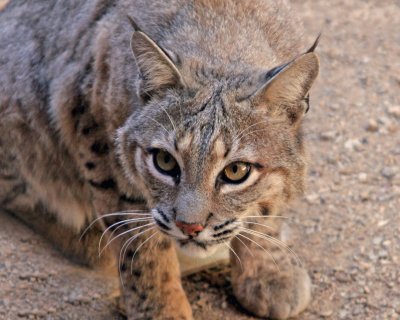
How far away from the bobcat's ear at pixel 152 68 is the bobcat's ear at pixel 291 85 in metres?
0.41

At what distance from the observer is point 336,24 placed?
26.5 feet

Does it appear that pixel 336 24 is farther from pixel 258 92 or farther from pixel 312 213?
pixel 258 92

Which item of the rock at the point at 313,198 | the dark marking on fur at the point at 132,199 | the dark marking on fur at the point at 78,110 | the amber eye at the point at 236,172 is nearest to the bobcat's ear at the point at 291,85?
the amber eye at the point at 236,172

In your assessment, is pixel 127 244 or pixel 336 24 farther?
pixel 336 24

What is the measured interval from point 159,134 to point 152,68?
311mm

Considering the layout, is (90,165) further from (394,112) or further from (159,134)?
(394,112)

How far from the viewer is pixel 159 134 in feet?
12.7

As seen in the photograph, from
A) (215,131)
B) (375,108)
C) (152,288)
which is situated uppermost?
(215,131)

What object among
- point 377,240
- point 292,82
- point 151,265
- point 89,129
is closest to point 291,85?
point 292,82

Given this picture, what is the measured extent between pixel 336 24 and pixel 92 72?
4128 millimetres

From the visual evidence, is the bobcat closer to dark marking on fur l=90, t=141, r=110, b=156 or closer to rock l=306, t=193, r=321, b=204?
dark marking on fur l=90, t=141, r=110, b=156

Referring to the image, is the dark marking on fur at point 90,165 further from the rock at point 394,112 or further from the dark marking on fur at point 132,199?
the rock at point 394,112

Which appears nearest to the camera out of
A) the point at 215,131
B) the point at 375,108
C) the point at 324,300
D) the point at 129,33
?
the point at 215,131

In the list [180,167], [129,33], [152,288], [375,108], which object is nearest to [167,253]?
[152,288]
